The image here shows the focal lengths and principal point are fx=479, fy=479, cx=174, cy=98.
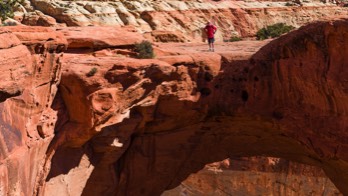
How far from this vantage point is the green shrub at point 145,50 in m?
17.0

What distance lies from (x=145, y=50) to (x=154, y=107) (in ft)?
7.18

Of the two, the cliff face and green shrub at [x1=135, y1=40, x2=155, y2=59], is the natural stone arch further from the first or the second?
the cliff face

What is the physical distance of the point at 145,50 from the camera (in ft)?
56.1

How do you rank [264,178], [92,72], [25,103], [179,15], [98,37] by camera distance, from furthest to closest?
[179,15]
[264,178]
[98,37]
[92,72]
[25,103]

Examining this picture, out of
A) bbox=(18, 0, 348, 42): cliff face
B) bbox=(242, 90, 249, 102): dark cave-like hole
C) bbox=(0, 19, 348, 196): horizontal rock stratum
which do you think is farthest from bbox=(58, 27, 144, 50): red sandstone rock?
bbox=(18, 0, 348, 42): cliff face

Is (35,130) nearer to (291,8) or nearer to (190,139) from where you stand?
(190,139)

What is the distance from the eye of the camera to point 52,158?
51.2 feet

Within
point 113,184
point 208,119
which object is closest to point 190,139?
point 208,119

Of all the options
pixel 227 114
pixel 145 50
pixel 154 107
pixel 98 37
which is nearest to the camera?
pixel 98 37

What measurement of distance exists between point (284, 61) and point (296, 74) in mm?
626

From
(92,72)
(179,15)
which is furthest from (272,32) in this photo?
(92,72)

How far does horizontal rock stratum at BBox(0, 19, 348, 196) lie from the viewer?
520 inches

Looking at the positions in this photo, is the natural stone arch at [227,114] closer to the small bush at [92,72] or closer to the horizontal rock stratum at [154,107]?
the horizontal rock stratum at [154,107]

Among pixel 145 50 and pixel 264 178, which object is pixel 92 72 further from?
pixel 264 178
